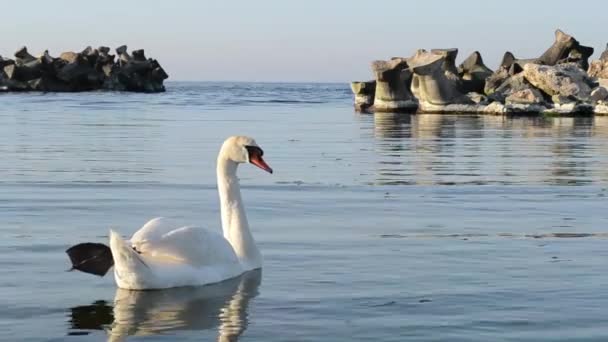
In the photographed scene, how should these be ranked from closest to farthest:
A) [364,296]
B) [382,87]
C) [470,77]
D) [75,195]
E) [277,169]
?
1. [364,296]
2. [75,195]
3. [277,169]
4. [382,87]
5. [470,77]

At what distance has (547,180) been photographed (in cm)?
1969

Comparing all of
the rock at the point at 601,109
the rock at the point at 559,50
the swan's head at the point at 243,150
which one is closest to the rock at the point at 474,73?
the rock at the point at 559,50

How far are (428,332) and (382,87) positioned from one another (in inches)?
2112

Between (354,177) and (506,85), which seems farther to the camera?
(506,85)

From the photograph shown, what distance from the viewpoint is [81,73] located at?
111750mm

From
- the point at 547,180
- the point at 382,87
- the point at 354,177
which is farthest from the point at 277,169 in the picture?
the point at 382,87

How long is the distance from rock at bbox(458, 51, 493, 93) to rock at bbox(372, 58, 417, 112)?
6.13 metres

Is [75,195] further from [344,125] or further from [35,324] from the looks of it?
[344,125]

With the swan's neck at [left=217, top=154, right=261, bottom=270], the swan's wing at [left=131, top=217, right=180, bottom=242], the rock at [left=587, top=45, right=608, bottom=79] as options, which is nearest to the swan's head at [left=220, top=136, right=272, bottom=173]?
the swan's neck at [left=217, top=154, right=261, bottom=270]

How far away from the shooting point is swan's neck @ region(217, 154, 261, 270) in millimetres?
10312

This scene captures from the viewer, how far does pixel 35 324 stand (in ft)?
26.5

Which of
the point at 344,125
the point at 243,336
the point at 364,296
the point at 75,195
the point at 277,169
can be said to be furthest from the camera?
the point at 344,125

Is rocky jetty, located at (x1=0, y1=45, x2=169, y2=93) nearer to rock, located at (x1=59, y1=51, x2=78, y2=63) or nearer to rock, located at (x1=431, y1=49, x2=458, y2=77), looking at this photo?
rock, located at (x1=59, y1=51, x2=78, y2=63)

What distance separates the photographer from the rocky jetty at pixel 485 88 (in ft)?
185
